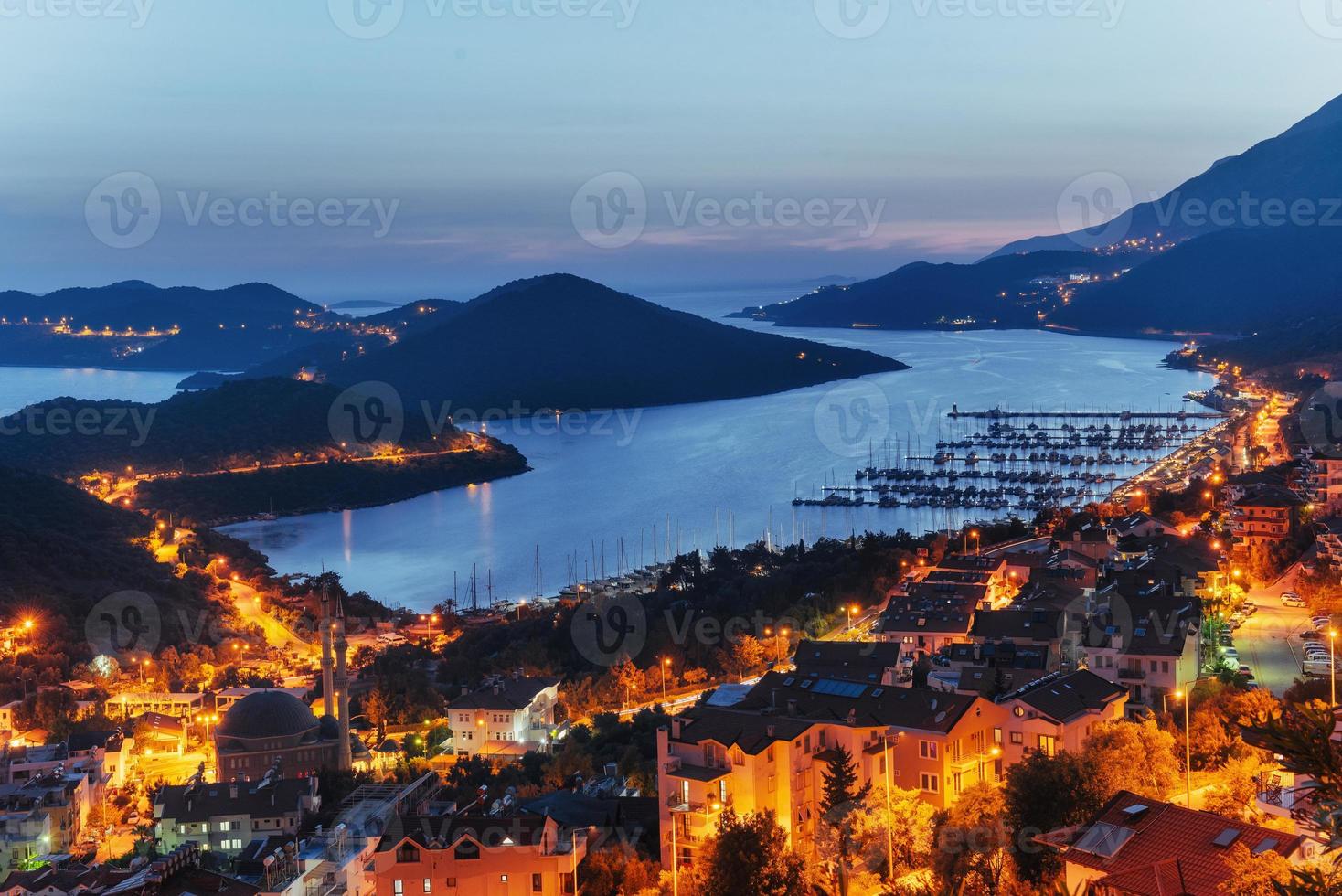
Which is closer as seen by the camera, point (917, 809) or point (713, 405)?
point (917, 809)

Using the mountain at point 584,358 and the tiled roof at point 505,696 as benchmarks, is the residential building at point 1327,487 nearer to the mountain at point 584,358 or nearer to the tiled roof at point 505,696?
the tiled roof at point 505,696

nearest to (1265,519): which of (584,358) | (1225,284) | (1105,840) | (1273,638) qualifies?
(1273,638)

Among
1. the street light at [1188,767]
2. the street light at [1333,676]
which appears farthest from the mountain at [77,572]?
the street light at [1333,676]

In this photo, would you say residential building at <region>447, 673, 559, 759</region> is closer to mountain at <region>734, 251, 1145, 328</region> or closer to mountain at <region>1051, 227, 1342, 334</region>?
mountain at <region>1051, 227, 1342, 334</region>

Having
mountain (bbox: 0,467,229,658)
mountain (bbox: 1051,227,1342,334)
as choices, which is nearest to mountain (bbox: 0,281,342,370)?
mountain (bbox: 1051,227,1342,334)

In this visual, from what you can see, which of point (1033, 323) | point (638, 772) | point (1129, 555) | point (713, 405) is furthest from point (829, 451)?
point (1033, 323)

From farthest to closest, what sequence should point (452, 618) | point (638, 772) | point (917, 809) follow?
point (452, 618) < point (638, 772) < point (917, 809)

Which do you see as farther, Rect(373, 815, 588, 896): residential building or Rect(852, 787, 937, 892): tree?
Rect(373, 815, 588, 896): residential building

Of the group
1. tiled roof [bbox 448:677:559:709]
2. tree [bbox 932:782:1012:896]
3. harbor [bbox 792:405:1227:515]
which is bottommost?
harbor [bbox 792:405:1227:515]

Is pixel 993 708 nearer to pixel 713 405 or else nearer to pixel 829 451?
pixel 829 451
